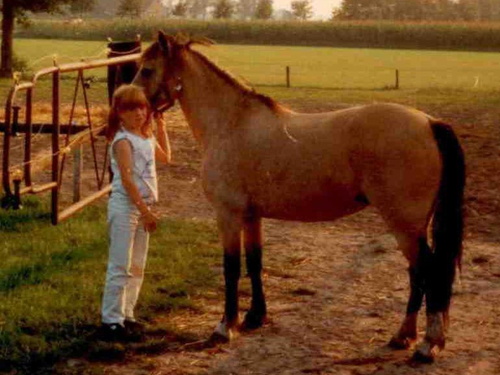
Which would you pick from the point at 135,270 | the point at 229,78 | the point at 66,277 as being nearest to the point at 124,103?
the point at 229,78

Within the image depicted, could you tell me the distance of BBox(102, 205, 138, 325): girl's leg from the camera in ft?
17.9

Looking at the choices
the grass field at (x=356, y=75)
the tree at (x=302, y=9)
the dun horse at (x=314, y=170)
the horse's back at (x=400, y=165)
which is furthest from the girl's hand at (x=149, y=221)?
the tree at (x=302, y=9)

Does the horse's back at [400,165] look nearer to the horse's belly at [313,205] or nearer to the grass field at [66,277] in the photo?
the horse's belly at [313,205]

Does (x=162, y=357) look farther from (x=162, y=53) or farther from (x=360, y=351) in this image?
(x=162, y=53)

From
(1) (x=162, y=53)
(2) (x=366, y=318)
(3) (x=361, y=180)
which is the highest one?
(1) (x=162, y=53)

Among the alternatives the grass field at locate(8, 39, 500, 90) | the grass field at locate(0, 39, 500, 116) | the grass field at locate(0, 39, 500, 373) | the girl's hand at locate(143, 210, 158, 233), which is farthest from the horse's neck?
the grass field at locate(8, 39, 500, 90)

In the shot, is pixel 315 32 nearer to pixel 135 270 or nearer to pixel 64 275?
pixel 64 275

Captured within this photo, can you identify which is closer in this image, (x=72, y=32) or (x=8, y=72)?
(x=8, y=72)

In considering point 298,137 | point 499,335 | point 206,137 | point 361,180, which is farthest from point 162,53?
point 499,335

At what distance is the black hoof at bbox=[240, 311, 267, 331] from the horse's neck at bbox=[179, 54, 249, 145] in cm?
124

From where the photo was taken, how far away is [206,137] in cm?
601

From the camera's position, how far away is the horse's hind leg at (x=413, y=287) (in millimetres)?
5246

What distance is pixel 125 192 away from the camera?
548cm

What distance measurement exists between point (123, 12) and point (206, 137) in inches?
4429
